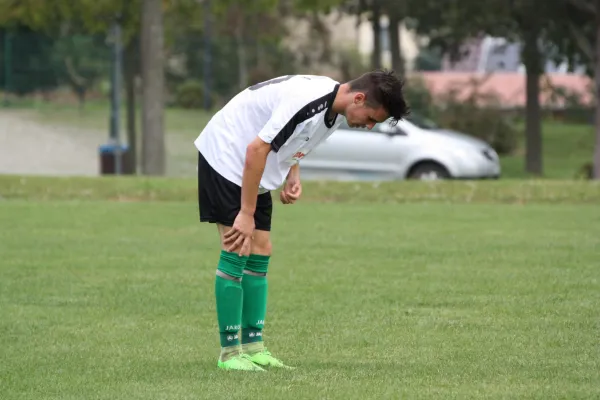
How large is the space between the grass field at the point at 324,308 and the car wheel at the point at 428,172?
7610 millimetres

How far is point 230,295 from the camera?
21.7 feet

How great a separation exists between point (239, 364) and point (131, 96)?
72.5ft

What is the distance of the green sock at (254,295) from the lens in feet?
22.5

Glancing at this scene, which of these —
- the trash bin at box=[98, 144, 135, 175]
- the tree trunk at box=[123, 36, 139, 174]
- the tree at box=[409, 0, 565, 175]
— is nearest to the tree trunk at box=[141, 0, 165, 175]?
the trash bin at box=[98, 144, 135, 175]

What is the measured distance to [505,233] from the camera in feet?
46.0

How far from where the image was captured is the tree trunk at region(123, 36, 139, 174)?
91.3ft

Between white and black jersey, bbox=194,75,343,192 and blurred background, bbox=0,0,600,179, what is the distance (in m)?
16.8

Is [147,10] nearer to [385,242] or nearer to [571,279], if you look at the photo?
[385,242]

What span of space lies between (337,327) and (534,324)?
4.01 feet

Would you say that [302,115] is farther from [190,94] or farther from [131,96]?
[190,94]

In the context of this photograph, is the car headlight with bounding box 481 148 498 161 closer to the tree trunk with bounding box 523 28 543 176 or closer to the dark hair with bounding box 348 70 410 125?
the tree trunk with bounding box 523 28 543 176

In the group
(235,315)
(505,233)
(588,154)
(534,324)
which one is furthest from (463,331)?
(588,154)

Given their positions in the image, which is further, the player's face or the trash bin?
the trash bin

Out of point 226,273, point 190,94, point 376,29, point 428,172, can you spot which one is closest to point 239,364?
point 226,273
